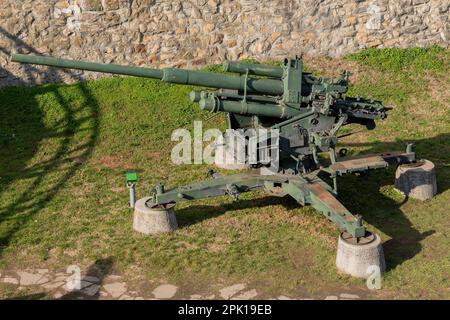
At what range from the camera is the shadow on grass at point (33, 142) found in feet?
37.1

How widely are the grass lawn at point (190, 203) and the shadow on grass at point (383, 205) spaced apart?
3 cm

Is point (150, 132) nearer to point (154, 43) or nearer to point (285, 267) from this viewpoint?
point (154, 43)

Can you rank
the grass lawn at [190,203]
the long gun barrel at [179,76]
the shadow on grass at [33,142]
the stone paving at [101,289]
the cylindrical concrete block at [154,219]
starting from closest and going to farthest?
the stone paving at [101,289], the long gun barrel at [179,76], the grass lawn at [190,203], the cylindrical concrete block at [154,219], the shadow on grass at [33,142]

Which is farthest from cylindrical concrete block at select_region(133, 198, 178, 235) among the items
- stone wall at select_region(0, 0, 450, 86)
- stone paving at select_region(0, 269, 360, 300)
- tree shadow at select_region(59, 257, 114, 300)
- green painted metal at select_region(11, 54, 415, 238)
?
stone wall at select_region(0, 0, 450, 86)

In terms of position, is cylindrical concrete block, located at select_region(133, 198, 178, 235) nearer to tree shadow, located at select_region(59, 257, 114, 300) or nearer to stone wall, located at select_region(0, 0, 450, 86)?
tree shadow, located at select_region(59, 257, 114, 300)

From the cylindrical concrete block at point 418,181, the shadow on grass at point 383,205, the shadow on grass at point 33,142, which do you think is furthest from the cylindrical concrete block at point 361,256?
the shadow on grass at point 33,142

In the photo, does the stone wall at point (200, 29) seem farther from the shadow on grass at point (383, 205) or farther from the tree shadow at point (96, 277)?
the tree shadow at point (96, 277)

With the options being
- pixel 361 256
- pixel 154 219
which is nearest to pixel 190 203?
pixel 154 219

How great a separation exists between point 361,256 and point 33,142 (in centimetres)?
735

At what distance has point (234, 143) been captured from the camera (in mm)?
10297

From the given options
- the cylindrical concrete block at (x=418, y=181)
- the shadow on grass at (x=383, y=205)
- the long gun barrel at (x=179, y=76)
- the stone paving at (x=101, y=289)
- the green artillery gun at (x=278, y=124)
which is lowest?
the stone paving at (x=101, y=289)

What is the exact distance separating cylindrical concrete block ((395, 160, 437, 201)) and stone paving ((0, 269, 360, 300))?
11.0 ft

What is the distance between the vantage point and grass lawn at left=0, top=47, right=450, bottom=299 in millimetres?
9344

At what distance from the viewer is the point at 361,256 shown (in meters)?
8.92
